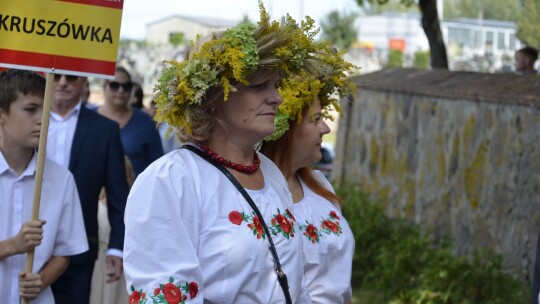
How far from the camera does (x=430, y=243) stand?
10.2 m

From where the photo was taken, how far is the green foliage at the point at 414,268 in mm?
8695

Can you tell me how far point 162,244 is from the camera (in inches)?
144

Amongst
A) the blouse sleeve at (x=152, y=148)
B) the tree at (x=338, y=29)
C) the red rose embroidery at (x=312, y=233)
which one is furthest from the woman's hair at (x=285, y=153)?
the tree at (x=338, y=29)

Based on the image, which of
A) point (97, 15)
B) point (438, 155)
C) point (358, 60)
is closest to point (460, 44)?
point (358, 60)

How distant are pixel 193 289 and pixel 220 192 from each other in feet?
1.13

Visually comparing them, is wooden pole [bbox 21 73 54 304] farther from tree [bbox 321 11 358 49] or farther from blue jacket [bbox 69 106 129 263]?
tree [bbox 321 11 358 49]

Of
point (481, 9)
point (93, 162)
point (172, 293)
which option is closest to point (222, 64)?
point (172, 293)

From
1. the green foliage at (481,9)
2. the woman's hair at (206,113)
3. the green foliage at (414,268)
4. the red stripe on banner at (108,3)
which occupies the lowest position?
the green foliage at (414,268)

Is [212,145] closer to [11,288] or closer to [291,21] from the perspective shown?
[291,21]

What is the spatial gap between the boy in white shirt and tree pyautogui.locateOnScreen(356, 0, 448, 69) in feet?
24.1

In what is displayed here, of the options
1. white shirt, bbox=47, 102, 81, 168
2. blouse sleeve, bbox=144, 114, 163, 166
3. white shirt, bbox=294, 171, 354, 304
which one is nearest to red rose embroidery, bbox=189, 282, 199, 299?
white shirt, bbox=294, 171, 354, 304

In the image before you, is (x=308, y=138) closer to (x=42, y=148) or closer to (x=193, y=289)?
(x=42, y=148)

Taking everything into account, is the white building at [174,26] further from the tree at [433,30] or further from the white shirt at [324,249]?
the white shirt at [324,249]

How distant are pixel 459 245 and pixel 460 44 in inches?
2764
